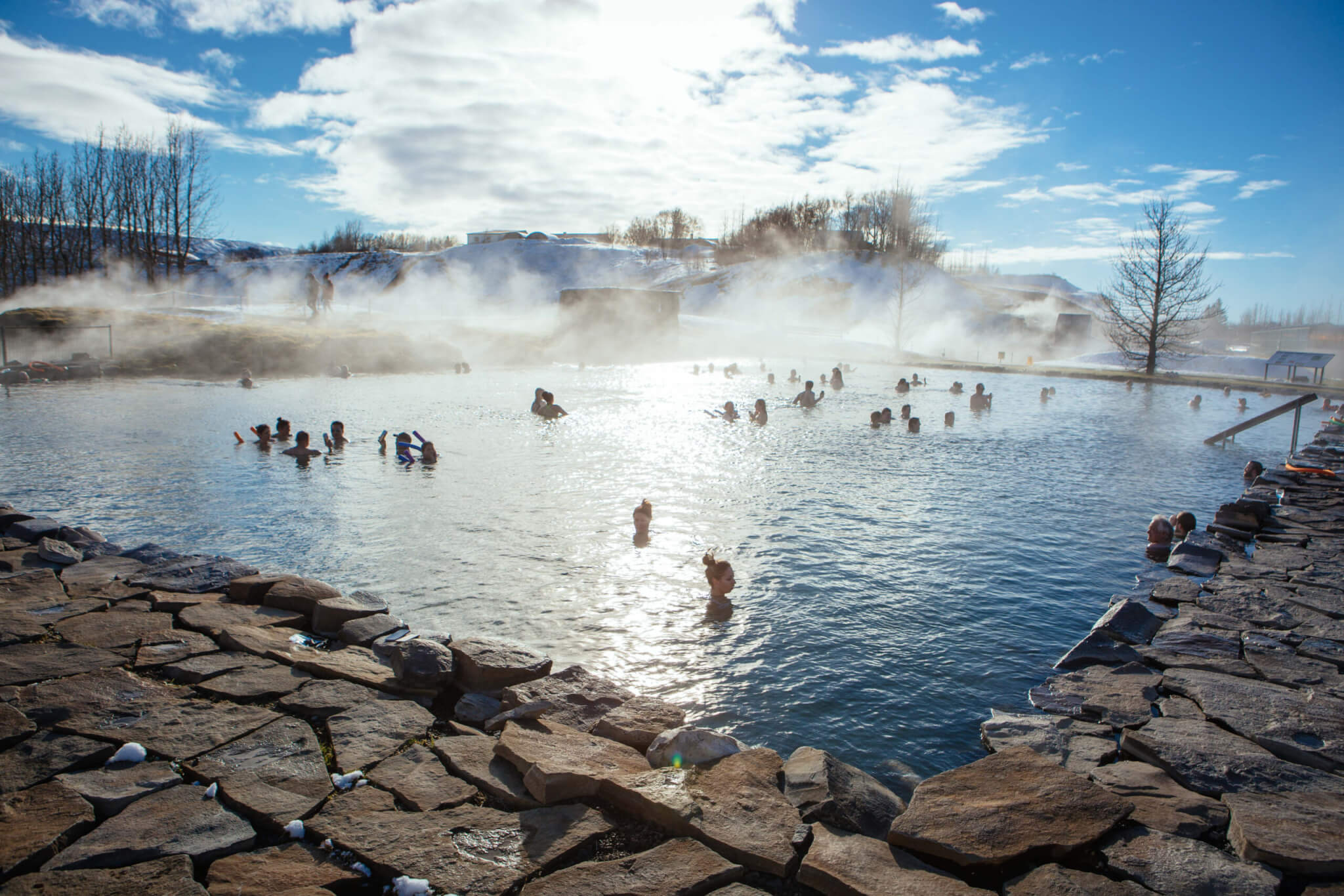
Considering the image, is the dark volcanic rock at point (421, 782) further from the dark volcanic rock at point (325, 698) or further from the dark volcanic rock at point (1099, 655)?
the dark volcanic rock at point (1099, 655)

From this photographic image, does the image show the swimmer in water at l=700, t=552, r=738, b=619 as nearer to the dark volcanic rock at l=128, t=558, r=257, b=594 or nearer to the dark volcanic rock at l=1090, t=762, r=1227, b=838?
the dark volcanic rock at l=1090, t=762, r=1227, b=838

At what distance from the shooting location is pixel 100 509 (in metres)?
8.27

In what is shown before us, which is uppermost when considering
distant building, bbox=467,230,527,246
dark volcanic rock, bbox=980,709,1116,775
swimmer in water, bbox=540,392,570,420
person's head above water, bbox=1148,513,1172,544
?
distant building, bbox=467,230,527,246

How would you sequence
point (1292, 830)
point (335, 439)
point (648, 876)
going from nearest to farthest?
point (648, 876) < point (1292, 830) < point (335, 439)

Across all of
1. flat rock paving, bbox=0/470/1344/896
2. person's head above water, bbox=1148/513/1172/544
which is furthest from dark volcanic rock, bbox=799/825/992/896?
person's head above water, bbox=1148/513/1172/544

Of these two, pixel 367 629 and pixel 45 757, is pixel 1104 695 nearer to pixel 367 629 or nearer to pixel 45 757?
pixel 367 629

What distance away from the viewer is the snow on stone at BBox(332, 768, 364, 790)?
3.08 m

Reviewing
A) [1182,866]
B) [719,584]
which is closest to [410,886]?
[1182,866]

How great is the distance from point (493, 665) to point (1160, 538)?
7.43m

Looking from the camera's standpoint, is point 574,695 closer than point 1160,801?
No

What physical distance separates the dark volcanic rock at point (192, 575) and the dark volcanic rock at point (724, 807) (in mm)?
4262

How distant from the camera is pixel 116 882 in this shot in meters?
2.38

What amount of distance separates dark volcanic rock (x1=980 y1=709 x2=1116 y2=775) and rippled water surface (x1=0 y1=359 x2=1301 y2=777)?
14cm

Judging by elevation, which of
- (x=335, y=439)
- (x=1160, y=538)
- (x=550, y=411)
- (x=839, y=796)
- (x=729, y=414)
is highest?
(x=729, y=414)
